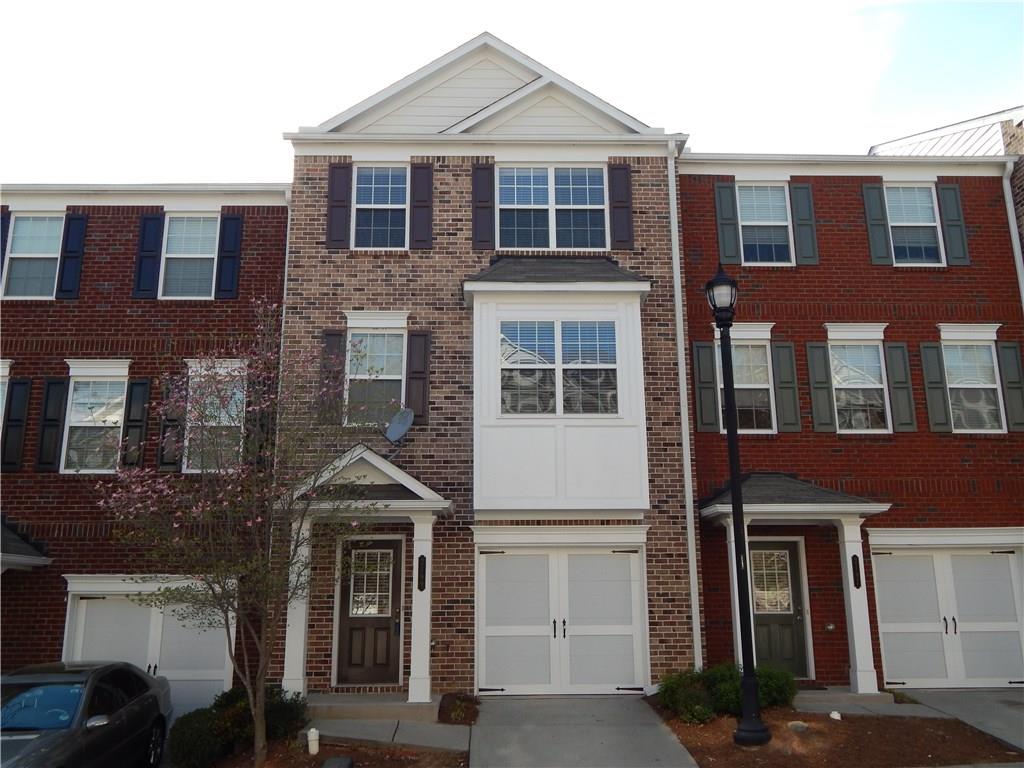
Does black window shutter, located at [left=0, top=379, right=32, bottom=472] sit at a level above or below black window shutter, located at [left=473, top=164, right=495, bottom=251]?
below

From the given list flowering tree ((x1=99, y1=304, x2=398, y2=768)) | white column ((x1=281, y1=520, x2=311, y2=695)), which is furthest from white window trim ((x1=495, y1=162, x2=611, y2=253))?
white column ((x1=281, y1=520, x2=311, y2=695))

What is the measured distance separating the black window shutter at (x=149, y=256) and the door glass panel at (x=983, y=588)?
47.3ft

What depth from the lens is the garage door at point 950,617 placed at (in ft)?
42.7

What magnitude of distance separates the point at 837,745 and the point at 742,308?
23.4ft

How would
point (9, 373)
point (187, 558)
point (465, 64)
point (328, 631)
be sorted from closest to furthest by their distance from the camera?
point (187, 558)
point (328, 631)
point (9, 373)
point (465, 64)

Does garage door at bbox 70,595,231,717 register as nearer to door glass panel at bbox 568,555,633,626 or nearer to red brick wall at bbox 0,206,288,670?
red brick wall at bbox 0,206,288,670

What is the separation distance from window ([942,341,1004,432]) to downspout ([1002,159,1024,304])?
4.29ft

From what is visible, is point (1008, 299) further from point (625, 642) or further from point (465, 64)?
point (465, 64)

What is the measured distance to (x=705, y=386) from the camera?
538 inches

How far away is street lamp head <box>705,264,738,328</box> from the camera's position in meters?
10.5

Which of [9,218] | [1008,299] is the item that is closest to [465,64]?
[9,218]

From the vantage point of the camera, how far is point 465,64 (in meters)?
14.8

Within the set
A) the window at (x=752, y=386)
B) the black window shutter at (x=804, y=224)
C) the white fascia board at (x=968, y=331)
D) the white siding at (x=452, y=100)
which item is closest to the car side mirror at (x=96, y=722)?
the window at (x=752, y=386)

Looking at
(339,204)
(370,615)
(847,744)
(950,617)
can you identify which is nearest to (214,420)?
(370,615)
